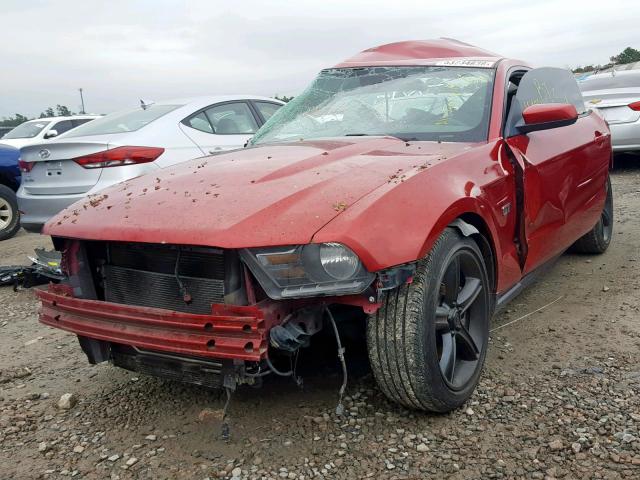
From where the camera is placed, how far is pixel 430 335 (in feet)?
7.68

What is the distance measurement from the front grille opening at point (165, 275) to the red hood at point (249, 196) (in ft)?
0.43

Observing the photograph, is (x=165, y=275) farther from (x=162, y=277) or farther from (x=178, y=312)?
(x=178, y=312)

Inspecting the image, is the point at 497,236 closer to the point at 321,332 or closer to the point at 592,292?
the point at 321,332

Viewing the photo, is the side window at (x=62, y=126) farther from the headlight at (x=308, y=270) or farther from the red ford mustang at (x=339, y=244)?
the headlight at (x=308, y=270)

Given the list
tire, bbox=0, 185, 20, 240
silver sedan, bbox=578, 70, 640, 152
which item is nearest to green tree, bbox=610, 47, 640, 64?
silver sedan, bbox=578, 70, 640, 152

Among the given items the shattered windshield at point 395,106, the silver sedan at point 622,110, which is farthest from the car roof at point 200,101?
the silver sedan at point 622,110

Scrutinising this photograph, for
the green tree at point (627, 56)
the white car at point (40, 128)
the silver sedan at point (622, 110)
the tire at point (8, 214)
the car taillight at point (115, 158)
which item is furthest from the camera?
the green tree at point (627, 56)

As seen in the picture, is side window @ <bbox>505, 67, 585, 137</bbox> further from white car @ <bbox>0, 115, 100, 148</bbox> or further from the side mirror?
white car @ <bbox>0, 115, 100, 148</bbox>

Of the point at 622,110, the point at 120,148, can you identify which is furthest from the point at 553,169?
the point at 622,110

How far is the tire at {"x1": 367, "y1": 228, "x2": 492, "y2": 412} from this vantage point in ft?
7.51

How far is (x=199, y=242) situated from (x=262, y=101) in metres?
4.83

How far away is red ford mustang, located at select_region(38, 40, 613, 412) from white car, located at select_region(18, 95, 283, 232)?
2193 millimetres

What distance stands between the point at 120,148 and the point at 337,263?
11.9 feet

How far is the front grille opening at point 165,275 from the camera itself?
2.29m
